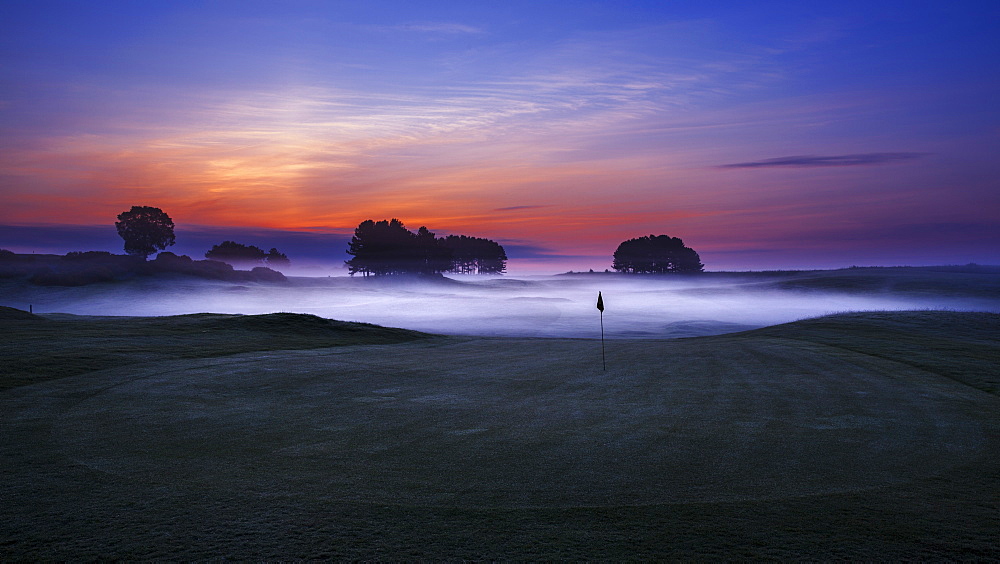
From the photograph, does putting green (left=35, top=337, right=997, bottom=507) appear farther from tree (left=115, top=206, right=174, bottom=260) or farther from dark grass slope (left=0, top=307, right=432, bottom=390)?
tree (left=115, top=206, right=174, bottom=260)

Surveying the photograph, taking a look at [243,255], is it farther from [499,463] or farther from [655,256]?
[499,463]

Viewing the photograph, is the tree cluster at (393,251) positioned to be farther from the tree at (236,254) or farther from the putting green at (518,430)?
the putting green at (518,430)

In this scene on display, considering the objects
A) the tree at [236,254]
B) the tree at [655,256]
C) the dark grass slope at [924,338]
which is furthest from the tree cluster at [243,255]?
the dark grass slope at [924,338]

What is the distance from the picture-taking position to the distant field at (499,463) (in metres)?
6.18

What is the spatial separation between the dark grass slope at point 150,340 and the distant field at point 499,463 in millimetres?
518

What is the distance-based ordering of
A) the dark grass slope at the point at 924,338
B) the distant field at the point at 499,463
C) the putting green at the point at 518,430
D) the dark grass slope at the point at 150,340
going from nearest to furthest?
the distant field at the point at 499,463 → the putting green at the point at 518,430 → the dark grass slope at the point at 150,340 → the dark grass slope at the point at 924,338

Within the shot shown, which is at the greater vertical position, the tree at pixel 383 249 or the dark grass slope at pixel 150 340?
the tree at pixel 383 249

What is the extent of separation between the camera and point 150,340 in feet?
95.6

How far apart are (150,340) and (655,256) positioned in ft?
566

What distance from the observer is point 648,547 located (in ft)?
19.7

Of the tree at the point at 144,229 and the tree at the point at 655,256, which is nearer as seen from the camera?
the tree at the point at 144,229

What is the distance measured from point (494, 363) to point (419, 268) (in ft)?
438

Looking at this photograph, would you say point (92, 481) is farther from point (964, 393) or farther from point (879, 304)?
point (879, 304)

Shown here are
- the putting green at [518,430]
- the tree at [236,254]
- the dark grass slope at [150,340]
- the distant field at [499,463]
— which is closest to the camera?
the distant field at [499,463]
